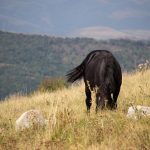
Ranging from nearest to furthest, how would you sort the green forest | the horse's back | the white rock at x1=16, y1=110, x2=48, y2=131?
the white rock at x1=16, y1=110, x2=48, y2=131, the horse's back, the green forest

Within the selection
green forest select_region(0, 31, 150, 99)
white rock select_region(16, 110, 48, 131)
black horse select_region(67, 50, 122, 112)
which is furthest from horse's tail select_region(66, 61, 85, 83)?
green forest select_region(0, 31, 150, 99)

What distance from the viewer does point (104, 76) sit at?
10.9 metres

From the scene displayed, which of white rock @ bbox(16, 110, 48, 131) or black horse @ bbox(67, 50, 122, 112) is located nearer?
white rock @ bbox(16, 110, 48, 131)

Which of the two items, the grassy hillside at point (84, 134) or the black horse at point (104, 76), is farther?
the black horse at point (104, 76)

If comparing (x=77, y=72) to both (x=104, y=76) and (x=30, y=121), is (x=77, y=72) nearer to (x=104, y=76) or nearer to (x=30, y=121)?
(x=104, y=76)

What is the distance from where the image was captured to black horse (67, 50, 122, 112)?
1031 centimetres

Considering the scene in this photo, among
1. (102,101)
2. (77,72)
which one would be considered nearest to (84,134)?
(102,101)

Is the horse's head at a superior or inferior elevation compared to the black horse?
inferior

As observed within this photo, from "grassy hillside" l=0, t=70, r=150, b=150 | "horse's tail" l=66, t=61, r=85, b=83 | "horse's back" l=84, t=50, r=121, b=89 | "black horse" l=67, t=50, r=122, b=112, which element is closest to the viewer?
"grassy hillside" l=0, t=70, r=150, b=150

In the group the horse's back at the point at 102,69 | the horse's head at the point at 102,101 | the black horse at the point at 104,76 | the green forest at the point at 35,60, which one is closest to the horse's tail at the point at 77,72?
the black horse at the point at 104,76

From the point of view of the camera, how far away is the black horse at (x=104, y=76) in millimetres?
10312

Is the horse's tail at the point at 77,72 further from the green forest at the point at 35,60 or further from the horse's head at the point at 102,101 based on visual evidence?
the green forest at the point at 35,60

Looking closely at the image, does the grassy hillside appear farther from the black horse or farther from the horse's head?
the black horse

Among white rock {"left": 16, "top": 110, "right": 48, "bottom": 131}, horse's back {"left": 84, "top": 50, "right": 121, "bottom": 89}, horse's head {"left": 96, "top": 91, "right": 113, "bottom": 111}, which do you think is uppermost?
horse's back {"left": 84, "top": 50, "right": 121, "bottom": 89}
